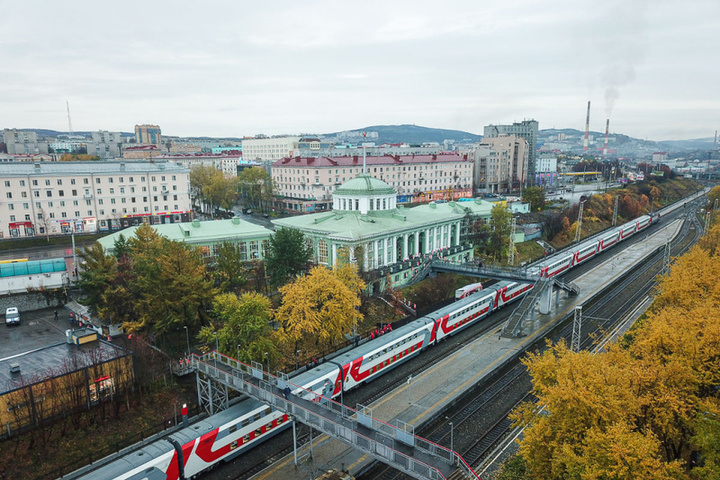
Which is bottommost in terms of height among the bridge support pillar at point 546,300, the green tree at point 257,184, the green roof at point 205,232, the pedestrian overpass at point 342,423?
the bridge support pillar at point 546,300

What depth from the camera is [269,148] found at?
176 meters

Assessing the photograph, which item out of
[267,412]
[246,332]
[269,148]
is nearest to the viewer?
[267,412]

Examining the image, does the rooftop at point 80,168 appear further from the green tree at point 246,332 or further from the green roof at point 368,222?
the green tree at point 246,332

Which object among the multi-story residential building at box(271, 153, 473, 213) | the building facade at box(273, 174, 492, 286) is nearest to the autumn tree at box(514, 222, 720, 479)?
the building facade at box(273, 174, 492, 286)

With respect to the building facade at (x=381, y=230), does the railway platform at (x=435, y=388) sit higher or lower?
lower

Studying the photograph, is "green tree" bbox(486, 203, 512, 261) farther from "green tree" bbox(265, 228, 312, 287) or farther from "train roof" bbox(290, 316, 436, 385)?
"green tree" bbox(265, 228, 312, 287)

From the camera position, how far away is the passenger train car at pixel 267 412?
70.9 ft

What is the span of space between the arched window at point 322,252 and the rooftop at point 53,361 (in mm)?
29378

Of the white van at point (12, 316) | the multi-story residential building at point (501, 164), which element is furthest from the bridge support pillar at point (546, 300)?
the multi-story residential building at point (501, 164)

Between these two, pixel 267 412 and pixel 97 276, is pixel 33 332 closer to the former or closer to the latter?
pixel 97 276

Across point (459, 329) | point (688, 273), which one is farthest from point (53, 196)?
point (688, 273)

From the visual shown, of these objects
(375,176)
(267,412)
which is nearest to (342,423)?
(267,412)

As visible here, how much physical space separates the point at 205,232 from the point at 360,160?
57626mm

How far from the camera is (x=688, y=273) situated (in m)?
36.2
